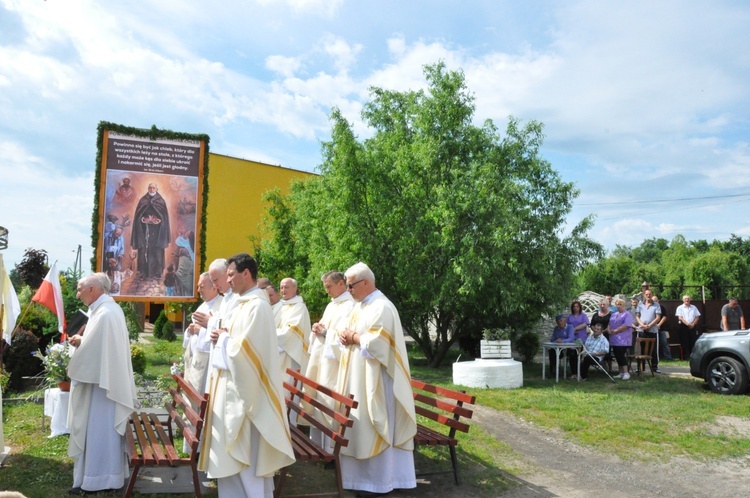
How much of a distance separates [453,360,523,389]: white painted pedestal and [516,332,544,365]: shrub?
5.33m

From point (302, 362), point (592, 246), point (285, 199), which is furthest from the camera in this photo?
point (285, 199)

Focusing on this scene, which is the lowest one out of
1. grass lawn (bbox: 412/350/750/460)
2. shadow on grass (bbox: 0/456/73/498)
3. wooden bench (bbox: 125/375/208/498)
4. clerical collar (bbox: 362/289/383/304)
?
shadow on grass (bbox: 0/456/73/498)

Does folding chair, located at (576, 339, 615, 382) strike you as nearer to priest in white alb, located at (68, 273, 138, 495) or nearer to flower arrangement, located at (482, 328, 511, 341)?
flower arrangement, located at (482, 328, 511, 341)

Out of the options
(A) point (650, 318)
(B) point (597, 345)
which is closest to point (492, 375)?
(B) point (597, 345)

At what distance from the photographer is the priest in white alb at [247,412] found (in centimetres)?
484

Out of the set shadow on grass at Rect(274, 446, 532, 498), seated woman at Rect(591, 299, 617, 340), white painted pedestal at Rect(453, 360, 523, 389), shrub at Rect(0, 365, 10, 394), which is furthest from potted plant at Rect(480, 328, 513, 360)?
shrub at Rect(0, 365, 10, 394)

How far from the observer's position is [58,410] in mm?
7773

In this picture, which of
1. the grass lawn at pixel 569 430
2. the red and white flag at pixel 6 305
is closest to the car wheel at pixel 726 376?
the grass lawn at pixel 569 430

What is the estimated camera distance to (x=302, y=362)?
8930 mm

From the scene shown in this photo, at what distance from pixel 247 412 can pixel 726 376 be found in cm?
990

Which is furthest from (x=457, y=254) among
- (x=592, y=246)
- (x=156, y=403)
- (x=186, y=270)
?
(x=156, y=403)

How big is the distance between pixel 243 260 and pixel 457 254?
9.78m

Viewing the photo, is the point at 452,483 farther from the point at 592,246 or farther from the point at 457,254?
the point at 592,246

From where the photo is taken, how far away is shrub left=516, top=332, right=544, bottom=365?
17.5 metres
